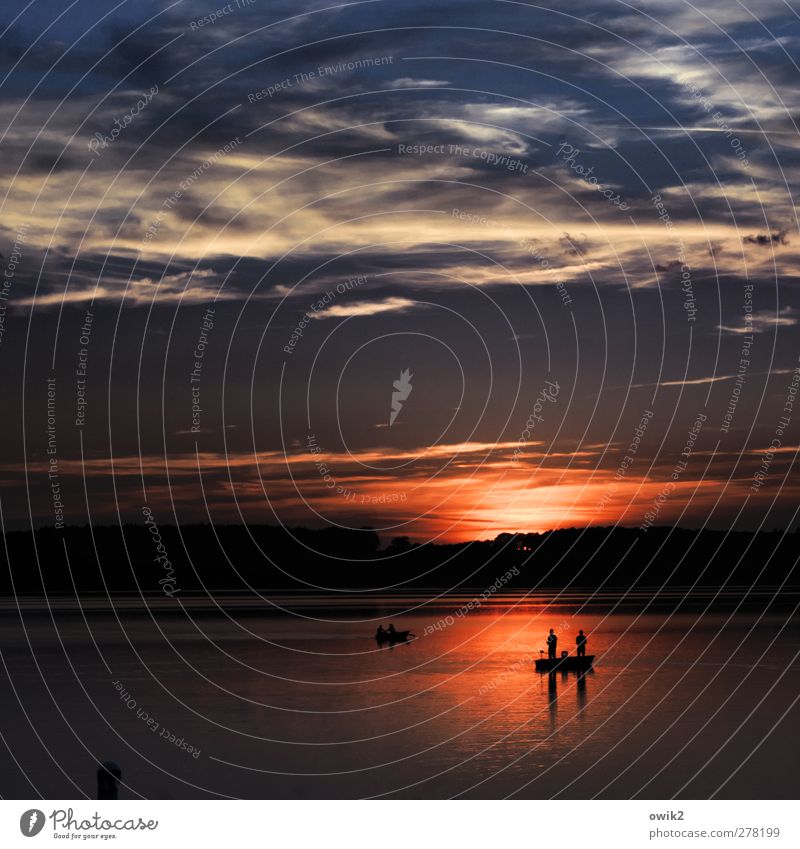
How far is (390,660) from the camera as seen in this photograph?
Answer: 353 feet

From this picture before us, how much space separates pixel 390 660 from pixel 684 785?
60.1 metres

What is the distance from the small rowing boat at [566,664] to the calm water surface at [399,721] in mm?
965

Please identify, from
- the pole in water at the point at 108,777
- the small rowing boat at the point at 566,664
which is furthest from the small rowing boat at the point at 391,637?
the pole in water at the point at 108,777

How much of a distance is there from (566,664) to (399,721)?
88.2 feet

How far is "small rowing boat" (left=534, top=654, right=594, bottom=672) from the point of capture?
279 feet

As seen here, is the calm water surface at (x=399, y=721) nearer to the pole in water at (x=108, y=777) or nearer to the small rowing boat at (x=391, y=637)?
the small rowing boat at (x=391, y=637)

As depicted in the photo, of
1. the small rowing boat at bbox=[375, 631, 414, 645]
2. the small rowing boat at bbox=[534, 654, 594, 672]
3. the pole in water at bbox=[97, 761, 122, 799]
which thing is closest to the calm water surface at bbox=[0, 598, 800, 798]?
the small rowing boat at bbox=[534, 654, 594, 672]

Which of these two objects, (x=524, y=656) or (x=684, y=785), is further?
(x=524, y=656)

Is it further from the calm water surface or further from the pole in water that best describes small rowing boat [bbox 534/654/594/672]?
the pole in water

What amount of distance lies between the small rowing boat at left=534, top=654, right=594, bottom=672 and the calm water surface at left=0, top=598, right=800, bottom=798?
965mm

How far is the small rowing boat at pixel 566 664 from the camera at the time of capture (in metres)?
85.0

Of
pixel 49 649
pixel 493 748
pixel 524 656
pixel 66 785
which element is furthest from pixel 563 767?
pixel 49 649

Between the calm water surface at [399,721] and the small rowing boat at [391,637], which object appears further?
the small rowing boat at [391,637]
